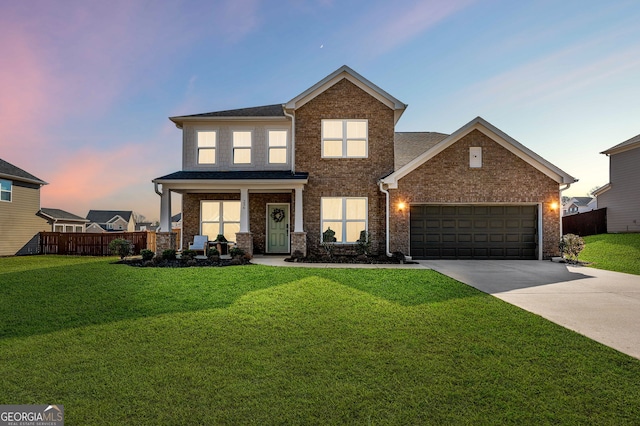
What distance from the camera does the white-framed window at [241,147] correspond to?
1494cm

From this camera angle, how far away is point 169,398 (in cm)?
273

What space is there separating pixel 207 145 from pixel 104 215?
155ft

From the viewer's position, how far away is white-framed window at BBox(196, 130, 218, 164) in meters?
15.0

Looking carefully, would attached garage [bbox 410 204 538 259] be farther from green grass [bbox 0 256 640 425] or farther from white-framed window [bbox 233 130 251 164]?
white-framed window [bbox 233 130 251 164]

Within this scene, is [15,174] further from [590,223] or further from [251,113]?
[590,223]

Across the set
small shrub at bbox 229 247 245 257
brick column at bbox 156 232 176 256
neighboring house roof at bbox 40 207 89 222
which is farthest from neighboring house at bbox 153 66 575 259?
neighboring house roof at bbox 40 207 89 222

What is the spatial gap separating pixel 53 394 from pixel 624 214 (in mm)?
29420

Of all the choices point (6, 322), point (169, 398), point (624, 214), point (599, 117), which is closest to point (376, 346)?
point (169, 398)

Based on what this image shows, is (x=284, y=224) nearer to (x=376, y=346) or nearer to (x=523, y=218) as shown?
(x=523, y=218)

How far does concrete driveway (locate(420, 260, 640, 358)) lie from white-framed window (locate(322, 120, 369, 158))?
6.26m

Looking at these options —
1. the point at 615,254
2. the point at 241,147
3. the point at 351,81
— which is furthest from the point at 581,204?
the point at 241,147

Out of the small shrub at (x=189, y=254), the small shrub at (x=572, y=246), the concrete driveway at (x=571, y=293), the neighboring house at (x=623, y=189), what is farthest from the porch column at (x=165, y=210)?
the neighboring house at (x=623, y=189)

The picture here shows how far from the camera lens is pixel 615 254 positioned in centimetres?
1421

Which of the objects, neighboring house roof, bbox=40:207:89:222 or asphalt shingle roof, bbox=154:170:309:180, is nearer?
asphalt shingle roof, bbox=154:170:309:180
